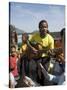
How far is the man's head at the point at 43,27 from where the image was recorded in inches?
60.3

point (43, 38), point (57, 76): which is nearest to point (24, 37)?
point (43, 38)

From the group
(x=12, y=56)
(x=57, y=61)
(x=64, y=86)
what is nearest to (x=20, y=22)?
(x=12, y=56)

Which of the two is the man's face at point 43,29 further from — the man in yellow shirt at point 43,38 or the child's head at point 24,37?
the child's head at point 24,37

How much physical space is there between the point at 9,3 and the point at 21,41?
0.83ft

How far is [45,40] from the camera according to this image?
1.54 meters

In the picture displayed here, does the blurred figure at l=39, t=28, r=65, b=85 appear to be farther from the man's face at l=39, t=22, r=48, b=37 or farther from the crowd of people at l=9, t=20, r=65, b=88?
the man's face at l=39, t=22, r=48, b=37

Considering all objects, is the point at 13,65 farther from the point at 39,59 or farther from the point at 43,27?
the point at 43,27

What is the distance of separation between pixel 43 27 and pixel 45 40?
87 millimetres

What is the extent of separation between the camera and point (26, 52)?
59.4 inches

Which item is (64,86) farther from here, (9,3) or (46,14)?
(9,3)

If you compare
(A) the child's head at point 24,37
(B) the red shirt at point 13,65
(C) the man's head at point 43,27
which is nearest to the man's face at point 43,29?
(C) the man's head at point 43,27

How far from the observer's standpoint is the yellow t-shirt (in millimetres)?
1523

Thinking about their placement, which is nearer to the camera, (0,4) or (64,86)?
(0,4)

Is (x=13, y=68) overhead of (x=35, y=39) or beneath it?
beneath
